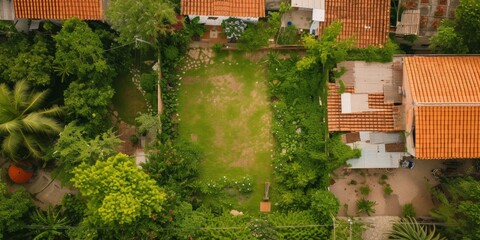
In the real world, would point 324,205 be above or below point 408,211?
above

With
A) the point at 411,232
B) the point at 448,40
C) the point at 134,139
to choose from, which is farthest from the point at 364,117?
the point at 134,139

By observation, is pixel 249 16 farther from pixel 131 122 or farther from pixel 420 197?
pixel 420 197

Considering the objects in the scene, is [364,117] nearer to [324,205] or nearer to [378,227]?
[324,205]

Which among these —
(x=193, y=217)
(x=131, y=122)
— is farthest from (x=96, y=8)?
(x=193, y=217)

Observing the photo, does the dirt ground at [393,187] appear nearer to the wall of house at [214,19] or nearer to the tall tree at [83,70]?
the wall of house at [214,19]

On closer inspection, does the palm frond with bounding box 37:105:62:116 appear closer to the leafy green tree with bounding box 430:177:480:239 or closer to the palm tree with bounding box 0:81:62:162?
the palm tree with bounding box 0:81:62:162

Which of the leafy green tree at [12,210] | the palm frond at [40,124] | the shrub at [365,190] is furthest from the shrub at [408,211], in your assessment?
the leafy green tree at [12,210]
